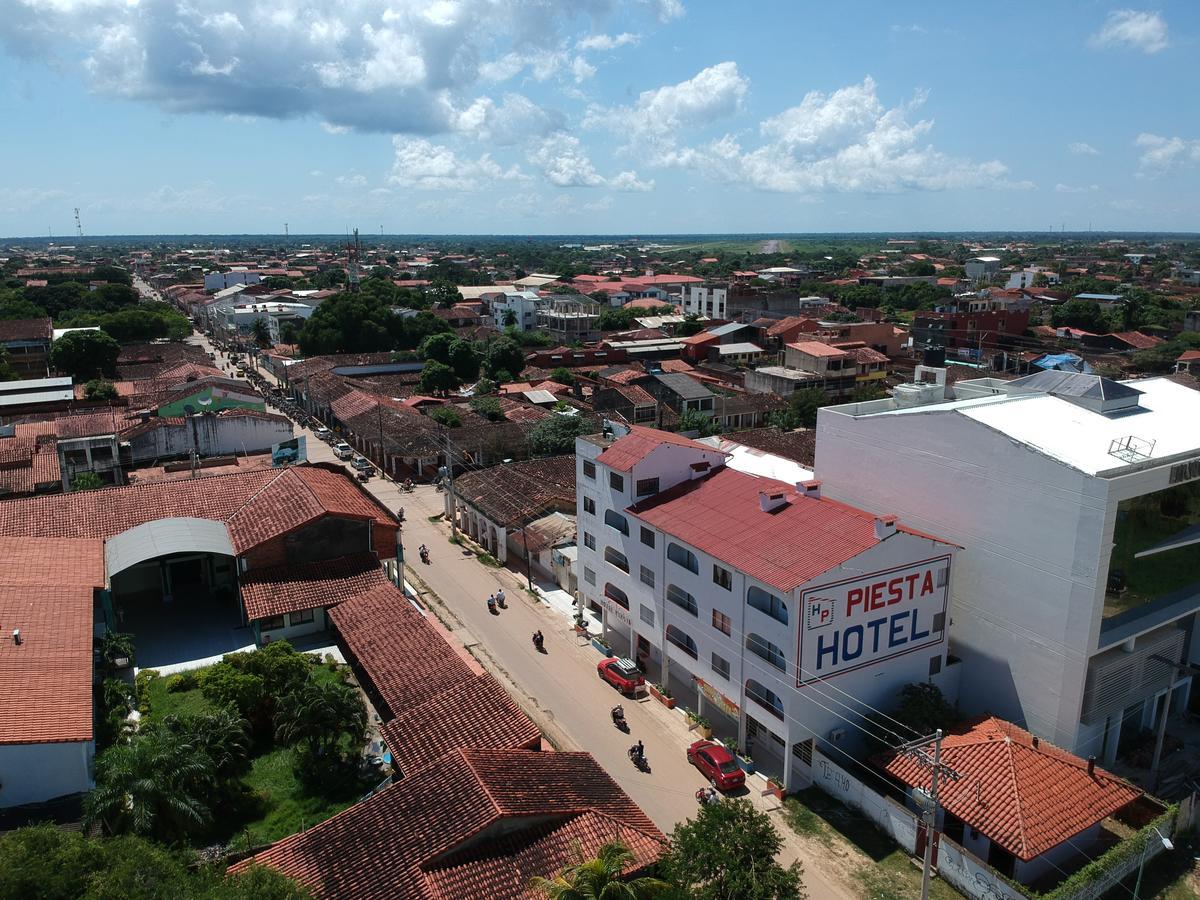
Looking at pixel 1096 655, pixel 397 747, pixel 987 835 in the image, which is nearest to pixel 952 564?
pixel 1096 655

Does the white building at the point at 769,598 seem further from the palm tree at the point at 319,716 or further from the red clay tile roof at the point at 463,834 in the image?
the palm tree at the point at 319,716

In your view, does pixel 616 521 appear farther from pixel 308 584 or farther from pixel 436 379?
pixel 436 379

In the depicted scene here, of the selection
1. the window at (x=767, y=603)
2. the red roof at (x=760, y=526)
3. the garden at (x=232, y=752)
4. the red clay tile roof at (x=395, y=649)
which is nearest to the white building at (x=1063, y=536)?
the red roof at (x=760, y=526)

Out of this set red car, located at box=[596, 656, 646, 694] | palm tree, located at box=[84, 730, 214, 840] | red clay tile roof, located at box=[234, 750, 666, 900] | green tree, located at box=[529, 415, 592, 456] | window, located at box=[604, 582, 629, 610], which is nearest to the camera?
red clay tile roof, located at box=[234, 750, 666, 900]

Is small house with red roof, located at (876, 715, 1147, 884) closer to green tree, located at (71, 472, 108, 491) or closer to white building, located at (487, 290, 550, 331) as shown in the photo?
green tree, located at (71, 472, 108, 491)

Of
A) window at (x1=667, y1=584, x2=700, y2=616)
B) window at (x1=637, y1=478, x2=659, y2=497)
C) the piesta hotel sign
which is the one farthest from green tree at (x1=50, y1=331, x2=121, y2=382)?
the piesta hotel sign

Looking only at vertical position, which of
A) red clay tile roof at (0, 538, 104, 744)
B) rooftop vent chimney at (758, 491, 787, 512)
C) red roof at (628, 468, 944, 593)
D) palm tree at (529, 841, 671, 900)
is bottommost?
palm tree at (529, 841, 671, 900)

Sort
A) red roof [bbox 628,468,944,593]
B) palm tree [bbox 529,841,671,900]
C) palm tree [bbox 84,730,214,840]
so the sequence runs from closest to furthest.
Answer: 1. palm tree [bbox 529,841,671,900]
2. palm tree [bbox 84,730,214,840]
3. red roof [bbox 628,468,944,593]
